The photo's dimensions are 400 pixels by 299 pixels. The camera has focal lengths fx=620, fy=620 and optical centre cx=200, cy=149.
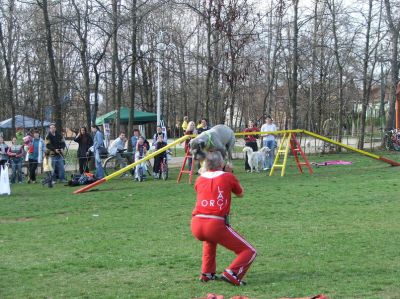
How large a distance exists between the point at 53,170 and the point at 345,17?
18818 mm

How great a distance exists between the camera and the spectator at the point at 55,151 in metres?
19.0

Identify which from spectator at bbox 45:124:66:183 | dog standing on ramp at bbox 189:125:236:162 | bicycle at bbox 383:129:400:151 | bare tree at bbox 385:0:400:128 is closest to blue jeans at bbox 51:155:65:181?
spectator at bbox 45:124:66:183

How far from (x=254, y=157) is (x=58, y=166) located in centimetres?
631

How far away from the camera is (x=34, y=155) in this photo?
2020 cm

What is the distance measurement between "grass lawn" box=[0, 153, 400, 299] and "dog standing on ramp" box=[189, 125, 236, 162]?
1.39 metres

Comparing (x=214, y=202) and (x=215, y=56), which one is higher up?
(x=215, y=56)

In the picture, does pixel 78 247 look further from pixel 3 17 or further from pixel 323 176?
pixel 3 17

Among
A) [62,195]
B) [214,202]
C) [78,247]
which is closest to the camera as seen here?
[214,202]

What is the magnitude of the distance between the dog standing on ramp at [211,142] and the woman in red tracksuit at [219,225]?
2.03 ft

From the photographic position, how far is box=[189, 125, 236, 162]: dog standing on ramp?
7.66 meters

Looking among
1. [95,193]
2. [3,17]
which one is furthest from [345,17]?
[95,193]

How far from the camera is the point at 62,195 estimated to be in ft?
52.9

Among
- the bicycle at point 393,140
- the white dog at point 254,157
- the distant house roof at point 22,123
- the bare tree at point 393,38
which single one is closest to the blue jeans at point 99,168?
the white dog at point 254,157

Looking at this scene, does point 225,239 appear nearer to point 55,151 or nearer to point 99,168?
point 55,151
